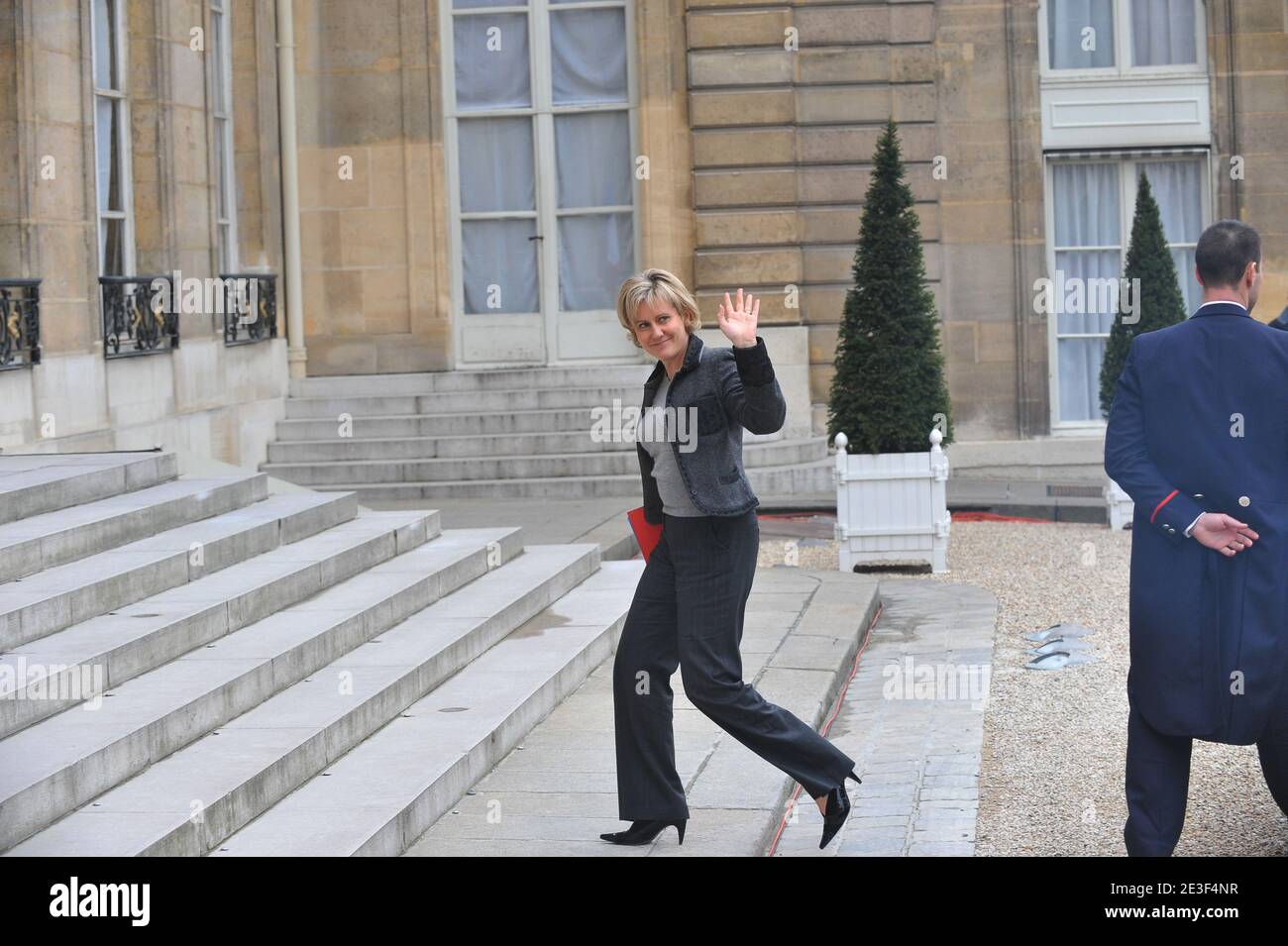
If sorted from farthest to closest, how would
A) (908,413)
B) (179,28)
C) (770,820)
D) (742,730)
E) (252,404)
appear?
(252,404) < (179,28) < (908,413) < (770,820) < (742,730)

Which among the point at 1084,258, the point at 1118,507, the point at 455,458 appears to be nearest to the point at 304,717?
the point at 1118,507

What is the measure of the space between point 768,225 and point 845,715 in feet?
30.2

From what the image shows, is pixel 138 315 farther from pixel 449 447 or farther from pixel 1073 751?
pixel 1073 751

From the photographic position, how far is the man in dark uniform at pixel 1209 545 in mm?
4570

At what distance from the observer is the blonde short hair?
504 centimetres

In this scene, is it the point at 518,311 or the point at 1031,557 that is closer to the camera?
the point at 1031,557

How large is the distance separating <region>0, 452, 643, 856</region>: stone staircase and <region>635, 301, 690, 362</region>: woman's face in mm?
1538

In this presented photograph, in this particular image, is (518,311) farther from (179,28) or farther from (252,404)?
(179,28)

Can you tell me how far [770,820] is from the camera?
5.67m

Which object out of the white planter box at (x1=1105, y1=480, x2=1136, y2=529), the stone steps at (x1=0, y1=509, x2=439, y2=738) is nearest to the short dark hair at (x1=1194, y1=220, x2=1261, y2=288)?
the stone steps at (x1=0, y1=509, x2=439, y2=738)

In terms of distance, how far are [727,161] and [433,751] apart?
10.8 meters

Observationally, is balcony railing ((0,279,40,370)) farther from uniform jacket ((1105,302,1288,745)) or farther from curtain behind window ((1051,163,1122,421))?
curtain behind window ((1051,163,1122,421))

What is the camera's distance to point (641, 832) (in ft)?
17.5

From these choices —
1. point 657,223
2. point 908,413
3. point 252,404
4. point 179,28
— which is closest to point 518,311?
point 657,223
